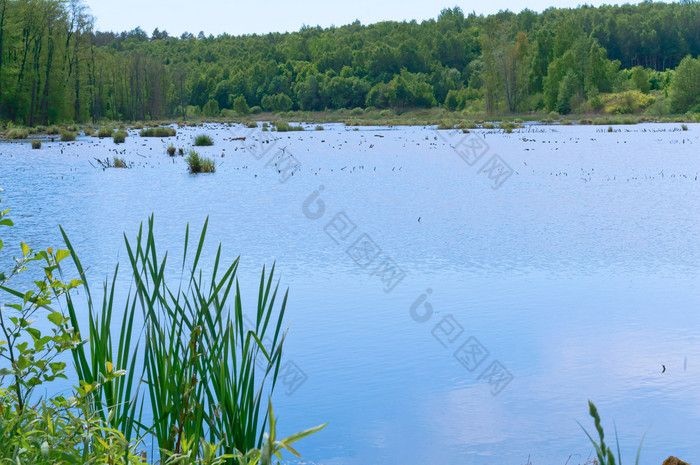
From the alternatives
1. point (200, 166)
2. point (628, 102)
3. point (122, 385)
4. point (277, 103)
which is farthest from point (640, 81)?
point (122, 385)

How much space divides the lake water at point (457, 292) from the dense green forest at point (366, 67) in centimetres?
4121

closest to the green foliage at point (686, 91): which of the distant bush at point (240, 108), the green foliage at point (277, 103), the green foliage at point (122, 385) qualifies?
the distant bush at point (240, 108)

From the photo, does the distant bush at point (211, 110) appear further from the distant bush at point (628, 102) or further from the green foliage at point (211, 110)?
the distant bush at point (628, 102)

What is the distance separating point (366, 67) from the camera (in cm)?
13050

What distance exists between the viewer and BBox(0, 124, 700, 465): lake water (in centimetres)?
441

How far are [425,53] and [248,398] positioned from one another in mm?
132684

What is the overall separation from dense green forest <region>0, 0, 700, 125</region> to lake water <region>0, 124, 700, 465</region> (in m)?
41.2

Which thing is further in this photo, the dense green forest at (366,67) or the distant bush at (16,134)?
the dense green forest at (366,67)

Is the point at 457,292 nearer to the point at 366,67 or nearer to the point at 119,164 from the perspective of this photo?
the point at 119,164

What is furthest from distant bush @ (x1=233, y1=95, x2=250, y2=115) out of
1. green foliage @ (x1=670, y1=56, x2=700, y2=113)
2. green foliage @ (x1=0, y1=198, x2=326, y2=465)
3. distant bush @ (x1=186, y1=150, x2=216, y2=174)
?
green foliage @ (x1=0, y1=198, x2=326, y2=465)

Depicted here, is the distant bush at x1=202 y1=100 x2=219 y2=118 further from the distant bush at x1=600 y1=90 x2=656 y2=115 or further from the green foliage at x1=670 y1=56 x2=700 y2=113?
the green foliage at x1=670 y1=56 x2=700 y2=113

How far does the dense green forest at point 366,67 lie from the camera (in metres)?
55.9

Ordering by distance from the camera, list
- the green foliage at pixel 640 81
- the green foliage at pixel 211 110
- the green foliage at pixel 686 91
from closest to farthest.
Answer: the green foliage at pixel 686 91
the green foliage at pixel 640 81
the green foliage at pixel 211 110

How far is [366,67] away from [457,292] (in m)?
127
